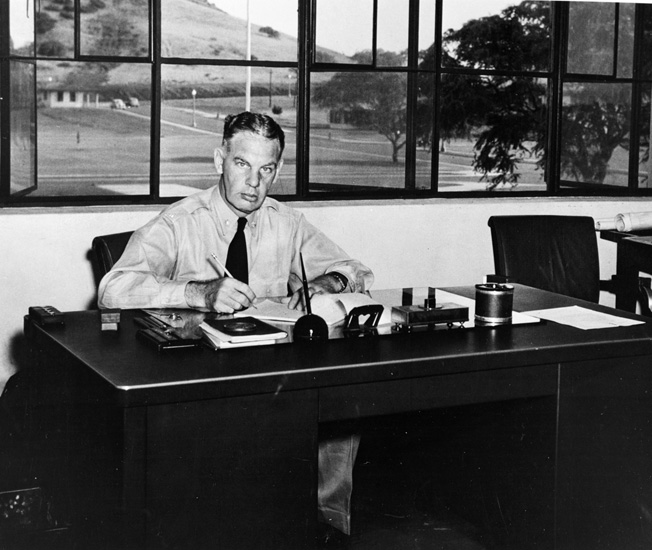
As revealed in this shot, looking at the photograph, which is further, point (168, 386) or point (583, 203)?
point (583, 203)

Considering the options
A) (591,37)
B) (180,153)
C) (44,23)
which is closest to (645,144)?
(591,37)

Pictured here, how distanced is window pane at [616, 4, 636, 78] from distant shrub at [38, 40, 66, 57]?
3010 millimetres

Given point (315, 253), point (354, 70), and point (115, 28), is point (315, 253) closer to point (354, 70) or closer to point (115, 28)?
point (115, 28)

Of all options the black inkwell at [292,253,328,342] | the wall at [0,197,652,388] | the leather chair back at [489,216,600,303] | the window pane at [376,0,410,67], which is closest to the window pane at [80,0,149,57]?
the wall at [0,197,652,388]

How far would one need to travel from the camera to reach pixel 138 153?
4367 millimetres

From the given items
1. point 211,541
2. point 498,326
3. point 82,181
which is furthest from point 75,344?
point 82,181

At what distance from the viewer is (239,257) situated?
2.93 meters

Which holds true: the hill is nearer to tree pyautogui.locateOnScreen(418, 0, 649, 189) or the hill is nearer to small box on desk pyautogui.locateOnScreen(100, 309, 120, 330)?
tree pyautogui.locateOnScreen(418, 0, 649, 189)

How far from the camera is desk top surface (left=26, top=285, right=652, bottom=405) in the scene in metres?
1.91

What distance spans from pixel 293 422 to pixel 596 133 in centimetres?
382

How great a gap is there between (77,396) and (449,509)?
127 cm

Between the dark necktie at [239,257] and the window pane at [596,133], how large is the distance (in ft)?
9.24

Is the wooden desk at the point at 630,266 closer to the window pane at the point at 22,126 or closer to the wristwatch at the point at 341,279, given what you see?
the wristwatch at the point at 341,279

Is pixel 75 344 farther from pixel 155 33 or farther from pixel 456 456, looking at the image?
pixel 155 33
